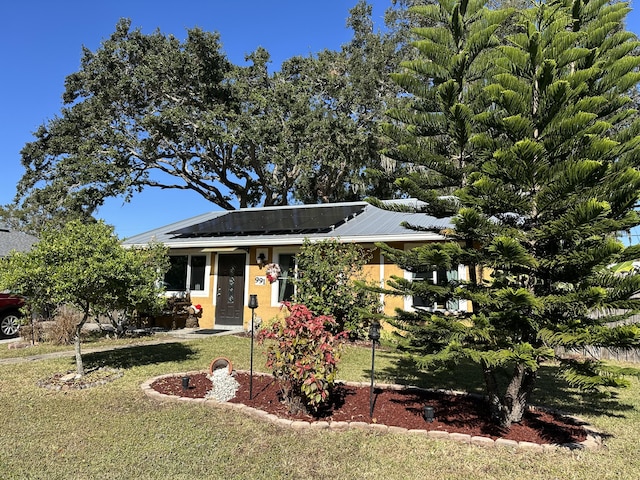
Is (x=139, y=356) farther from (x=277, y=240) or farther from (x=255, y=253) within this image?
(x=255, y=253)

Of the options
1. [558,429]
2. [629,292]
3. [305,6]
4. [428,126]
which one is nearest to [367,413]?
[558,429]

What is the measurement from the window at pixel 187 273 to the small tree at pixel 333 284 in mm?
4886

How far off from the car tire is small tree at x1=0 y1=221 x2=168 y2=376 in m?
6.09

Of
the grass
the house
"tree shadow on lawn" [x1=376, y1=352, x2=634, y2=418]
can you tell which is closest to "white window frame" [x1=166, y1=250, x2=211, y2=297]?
the house

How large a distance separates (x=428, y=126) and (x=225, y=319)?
1018 cm

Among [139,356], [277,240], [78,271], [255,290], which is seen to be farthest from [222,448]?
[255,290]

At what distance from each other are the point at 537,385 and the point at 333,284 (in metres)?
4.63

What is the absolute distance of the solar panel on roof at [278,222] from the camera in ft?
42.3

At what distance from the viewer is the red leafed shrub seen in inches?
179

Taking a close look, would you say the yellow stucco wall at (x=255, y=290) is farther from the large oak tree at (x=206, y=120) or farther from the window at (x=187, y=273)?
the large oak tree at (x=206, y=120)

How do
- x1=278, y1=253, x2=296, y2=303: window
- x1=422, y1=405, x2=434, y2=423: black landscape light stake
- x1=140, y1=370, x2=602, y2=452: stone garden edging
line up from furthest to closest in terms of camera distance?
x1=278, y1=253, x2=296, y2=303: window, x1=422, y1=405, x2=434, y2=423: black landscape light stake, x1=140, y1=370, x2=602, y2=452: stone garden edging

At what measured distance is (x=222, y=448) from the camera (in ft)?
13.0

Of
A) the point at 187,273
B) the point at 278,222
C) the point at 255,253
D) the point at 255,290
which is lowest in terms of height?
the point at 255,290

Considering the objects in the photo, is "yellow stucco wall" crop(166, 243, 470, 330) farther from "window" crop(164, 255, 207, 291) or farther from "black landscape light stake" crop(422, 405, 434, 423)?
"black landscape light stake" crop(422, 405, 434, 423)
